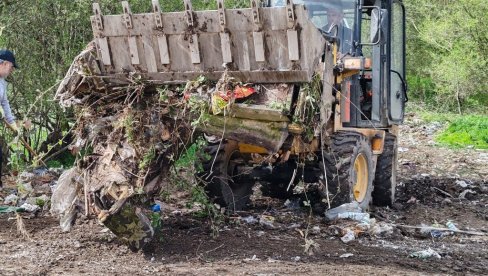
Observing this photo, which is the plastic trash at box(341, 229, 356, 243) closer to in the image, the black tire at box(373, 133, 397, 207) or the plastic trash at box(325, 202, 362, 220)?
the plastic trash at box(325, 202, 362, 220)

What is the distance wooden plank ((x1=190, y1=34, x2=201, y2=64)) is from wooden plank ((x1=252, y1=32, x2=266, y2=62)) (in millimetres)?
526

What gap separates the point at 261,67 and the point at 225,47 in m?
0.35

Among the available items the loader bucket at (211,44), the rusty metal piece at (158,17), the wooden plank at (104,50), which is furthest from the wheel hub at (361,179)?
the wooden plank at (104,50)

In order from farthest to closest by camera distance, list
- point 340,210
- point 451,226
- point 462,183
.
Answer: point 462,183 < point 451,226 < point 340,210

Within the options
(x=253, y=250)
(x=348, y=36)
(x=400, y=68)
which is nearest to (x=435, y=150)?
(x=400, y=68)

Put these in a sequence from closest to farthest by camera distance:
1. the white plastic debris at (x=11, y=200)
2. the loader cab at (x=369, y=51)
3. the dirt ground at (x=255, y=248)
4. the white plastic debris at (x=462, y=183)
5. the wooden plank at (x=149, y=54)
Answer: the dirt ground at (x=255, y=248), the wooden plank at (x=149, y=54), the loader cab at (x=369, y=51), the white plastic debris at (x=11, y=200), the white plastic debris at (x=462, y=183)

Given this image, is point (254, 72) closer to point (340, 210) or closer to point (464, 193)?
point (340, 210)

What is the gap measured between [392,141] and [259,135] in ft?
11.8

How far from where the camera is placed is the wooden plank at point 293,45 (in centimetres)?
598

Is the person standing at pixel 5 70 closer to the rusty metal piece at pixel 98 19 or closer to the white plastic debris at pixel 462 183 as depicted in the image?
the rusty metal piece at pixel 98 19

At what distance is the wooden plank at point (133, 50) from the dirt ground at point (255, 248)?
1.65 metres

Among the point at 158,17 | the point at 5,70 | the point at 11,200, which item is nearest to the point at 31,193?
the point at 11,200

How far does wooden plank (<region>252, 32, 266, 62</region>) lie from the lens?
6.09 metres

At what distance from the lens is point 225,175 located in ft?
26.2
